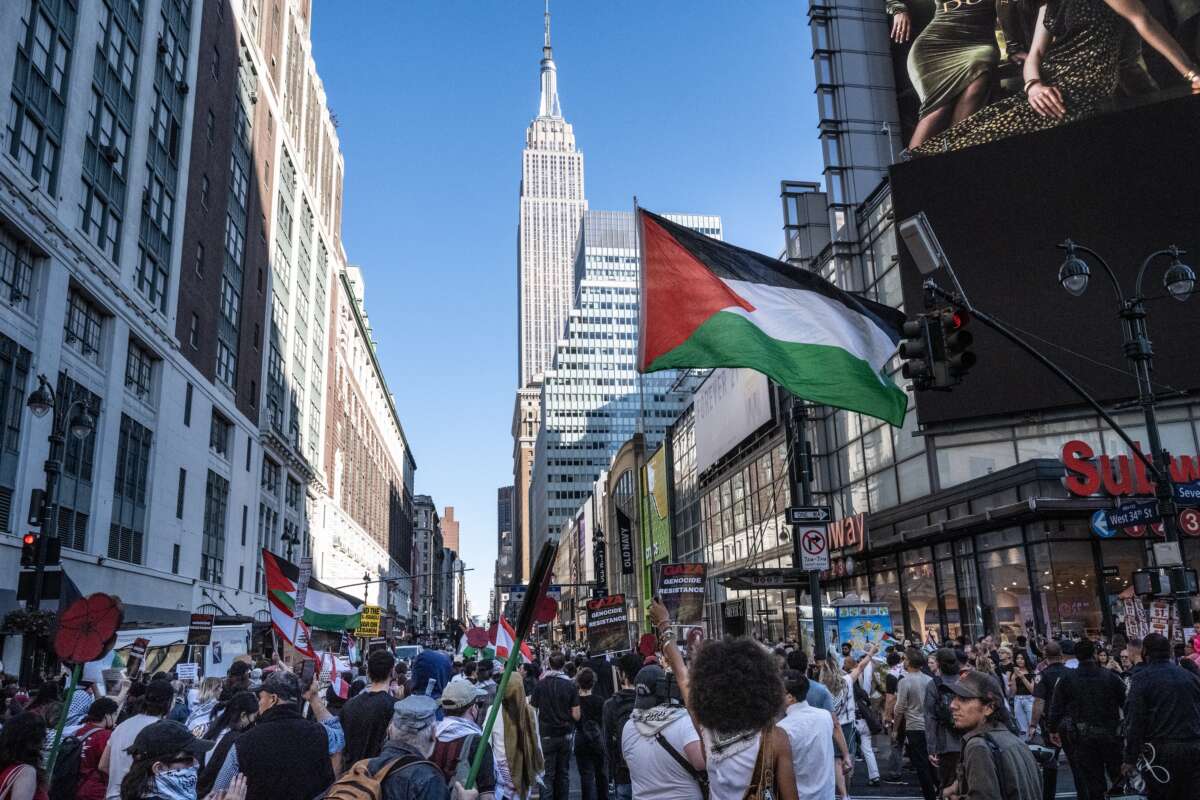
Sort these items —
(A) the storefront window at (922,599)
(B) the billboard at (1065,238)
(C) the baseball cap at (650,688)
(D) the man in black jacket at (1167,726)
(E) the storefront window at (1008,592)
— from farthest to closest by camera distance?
(A) the storefront window at (922,599), (B) the billboard at (1065,238), (E) the storefront window at (1008,592), (D) the man in black jacket at (1167,726), (C) the baseball cap at (650,688)

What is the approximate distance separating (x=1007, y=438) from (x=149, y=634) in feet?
85.1

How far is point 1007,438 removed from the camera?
30.4 meters

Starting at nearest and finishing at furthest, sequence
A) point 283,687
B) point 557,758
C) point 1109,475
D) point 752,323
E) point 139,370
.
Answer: point 283,687
point 752,323
point 557,758
point 1109,475
point 139,370

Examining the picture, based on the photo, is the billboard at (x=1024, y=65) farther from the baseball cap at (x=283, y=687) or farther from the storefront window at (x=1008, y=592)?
the baseball cap at (x=283, y=687)

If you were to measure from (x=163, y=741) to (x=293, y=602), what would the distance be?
10038mm

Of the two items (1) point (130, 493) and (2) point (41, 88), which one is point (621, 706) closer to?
(2) point (41, 88)

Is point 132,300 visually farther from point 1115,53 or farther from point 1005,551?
point 1115,53

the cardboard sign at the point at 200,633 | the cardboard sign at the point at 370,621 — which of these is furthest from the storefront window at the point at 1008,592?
the cardboard sign at the point at 200,633

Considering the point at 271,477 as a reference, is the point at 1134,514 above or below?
below

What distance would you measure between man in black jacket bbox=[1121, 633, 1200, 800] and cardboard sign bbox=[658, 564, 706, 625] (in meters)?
15.2

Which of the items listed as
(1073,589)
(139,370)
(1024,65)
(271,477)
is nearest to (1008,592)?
(1073,589)

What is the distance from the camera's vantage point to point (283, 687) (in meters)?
6.43

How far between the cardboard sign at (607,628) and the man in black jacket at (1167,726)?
9811mm

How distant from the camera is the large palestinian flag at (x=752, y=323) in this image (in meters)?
10.3
